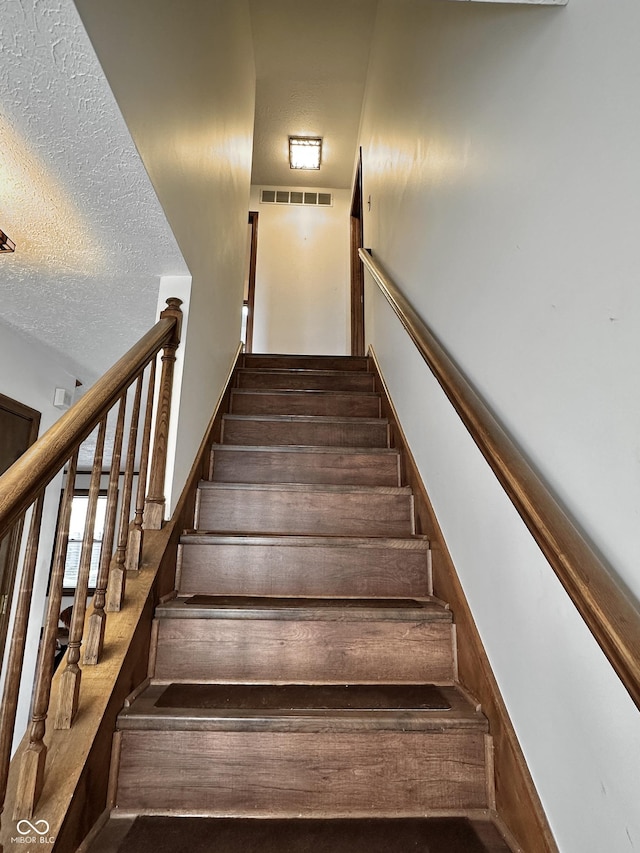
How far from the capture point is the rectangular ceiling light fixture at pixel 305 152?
4719 millimetres

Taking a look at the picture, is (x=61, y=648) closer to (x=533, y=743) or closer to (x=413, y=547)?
(x=413, y=547)

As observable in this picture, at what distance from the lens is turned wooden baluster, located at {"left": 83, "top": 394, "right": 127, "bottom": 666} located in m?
1.18

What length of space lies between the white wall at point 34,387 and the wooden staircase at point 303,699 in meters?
1.18

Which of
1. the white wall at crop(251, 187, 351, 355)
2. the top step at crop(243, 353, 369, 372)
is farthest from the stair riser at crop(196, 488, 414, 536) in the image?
the white wall at crop(251, 187, 351, 355)

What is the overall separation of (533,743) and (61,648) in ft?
17.8

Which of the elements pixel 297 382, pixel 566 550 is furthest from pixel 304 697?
pixel 297 382

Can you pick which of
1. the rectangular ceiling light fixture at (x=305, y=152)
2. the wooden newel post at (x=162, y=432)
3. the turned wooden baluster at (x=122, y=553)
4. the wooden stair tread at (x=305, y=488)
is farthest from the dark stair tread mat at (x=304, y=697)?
the rectangular ceiling light fixture at (x=305, y=152)

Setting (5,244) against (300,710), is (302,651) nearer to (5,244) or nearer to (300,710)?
(300,710)

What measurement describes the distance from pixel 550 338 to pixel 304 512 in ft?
3.99

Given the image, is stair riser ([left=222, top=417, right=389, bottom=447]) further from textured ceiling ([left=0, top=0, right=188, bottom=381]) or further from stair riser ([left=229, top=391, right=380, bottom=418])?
textured ceiling ([left=0, top=0, right=188, bottom=381])

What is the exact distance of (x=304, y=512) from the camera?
1.91 m

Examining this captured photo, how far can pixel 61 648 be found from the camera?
5070 mm

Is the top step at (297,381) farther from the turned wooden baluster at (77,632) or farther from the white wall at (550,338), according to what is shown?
the turned wooden baluster at (77,632)

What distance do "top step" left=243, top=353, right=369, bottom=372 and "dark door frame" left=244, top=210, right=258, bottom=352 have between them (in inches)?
58.2
